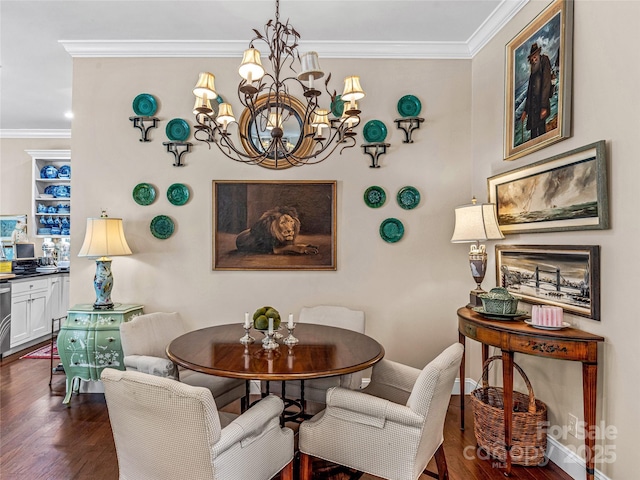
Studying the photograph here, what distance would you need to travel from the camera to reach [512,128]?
2811 millimetres

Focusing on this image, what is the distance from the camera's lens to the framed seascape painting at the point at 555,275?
2.07 metres

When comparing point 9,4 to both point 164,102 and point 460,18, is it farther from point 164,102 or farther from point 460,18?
point 460,18

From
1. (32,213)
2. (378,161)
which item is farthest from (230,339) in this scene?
(32,213)

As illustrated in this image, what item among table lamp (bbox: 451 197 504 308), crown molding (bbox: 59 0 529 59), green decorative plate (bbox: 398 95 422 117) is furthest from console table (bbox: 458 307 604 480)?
crown molding (bbox: 59 0 529 59)

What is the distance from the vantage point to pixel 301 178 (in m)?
3.46

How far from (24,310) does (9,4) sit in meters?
3.50

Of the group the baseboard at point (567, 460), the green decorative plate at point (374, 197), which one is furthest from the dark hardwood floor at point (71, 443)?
the green decorative plate at point (374, 197)

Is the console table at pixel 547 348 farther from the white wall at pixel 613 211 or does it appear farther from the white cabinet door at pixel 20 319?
the white cabinet door at pixel 20 319

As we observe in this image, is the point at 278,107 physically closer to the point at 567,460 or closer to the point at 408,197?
the point at 408,197

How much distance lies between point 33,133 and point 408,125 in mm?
5981

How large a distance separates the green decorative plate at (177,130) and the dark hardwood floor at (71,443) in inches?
92.0

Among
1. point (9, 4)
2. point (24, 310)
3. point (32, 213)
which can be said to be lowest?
point (24, 310)

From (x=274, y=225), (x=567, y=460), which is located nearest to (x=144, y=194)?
(x=274, y=225)

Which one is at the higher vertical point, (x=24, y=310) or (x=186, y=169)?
(x=186, y=169)
